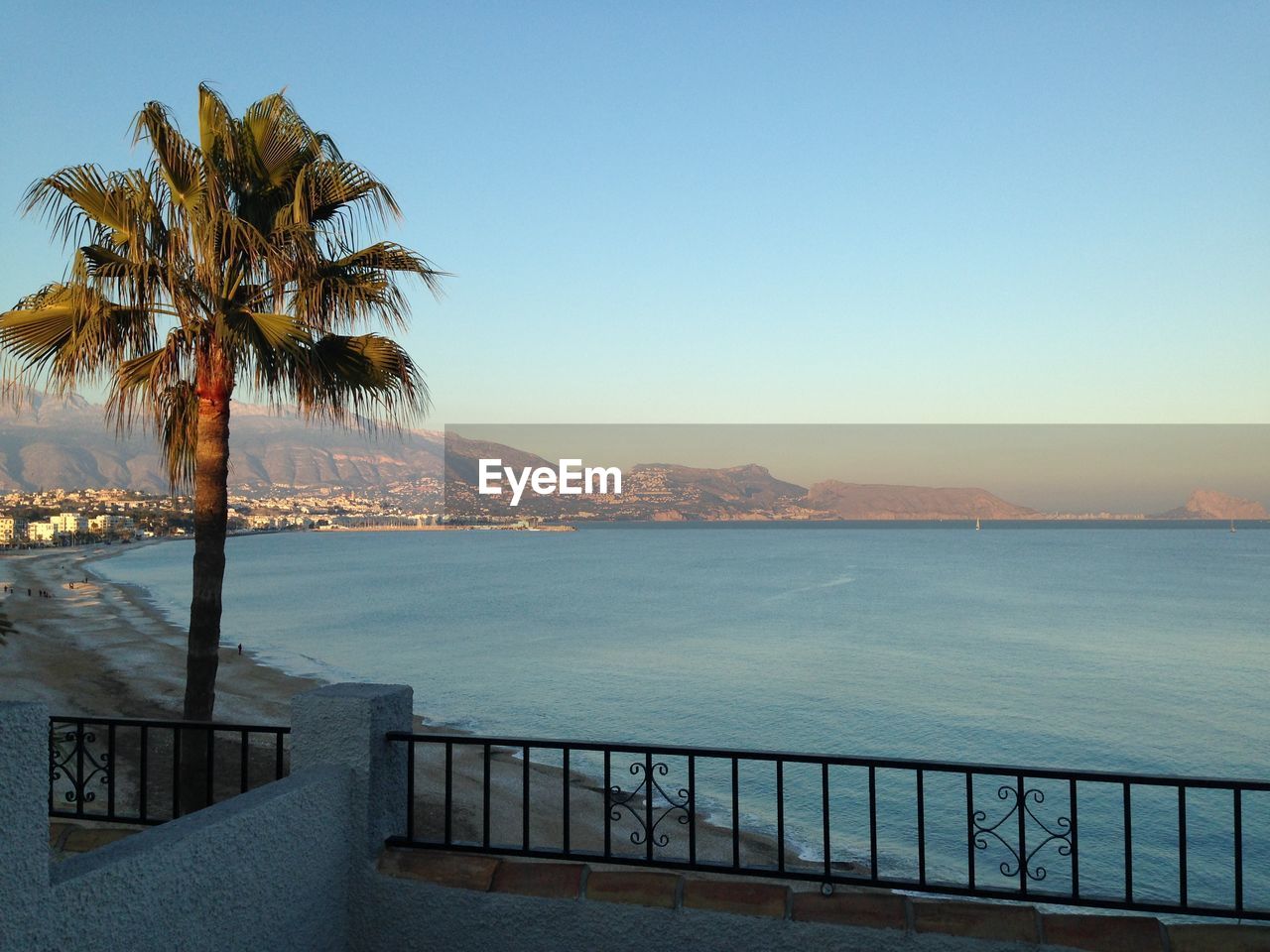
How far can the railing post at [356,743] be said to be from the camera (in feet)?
16.2

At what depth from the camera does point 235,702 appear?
33844 mm

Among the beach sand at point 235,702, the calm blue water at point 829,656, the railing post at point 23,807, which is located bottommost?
the calm blue water at point 829,656

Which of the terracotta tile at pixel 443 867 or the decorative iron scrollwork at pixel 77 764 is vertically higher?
the decorative iron scrollwork at pixel 77 764

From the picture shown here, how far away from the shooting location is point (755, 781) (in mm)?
27766

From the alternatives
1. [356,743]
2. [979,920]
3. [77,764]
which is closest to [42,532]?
[77,764]

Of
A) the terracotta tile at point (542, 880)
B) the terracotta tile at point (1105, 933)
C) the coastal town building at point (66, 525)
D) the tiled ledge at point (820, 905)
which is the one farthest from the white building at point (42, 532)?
the terracotta tile at point (1105, 933)

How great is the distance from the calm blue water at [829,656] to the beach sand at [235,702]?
2977 millimetres

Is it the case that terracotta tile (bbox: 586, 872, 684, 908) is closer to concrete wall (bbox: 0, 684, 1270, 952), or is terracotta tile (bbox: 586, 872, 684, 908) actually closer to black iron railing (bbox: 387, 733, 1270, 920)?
concrete wall (bbox: 0, 684, 1270, 952)

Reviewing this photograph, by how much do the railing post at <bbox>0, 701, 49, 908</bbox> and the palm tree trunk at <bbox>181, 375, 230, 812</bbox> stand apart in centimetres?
629

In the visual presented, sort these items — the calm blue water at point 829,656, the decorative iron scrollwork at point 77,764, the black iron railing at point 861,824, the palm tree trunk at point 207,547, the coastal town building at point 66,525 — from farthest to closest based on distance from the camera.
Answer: the coastal town building at point 66,525
the calm blue water at point 829,656
the black iron railing at point 861,824
the palm tree trunk at point 207,547
the decorative iron scrollwork at point 77,764

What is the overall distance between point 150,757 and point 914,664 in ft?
120

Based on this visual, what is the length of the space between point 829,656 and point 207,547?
148ft

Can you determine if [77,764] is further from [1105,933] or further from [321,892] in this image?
[1105,933]

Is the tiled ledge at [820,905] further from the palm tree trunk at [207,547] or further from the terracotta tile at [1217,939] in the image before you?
the palm tree trunk at [207,547]
